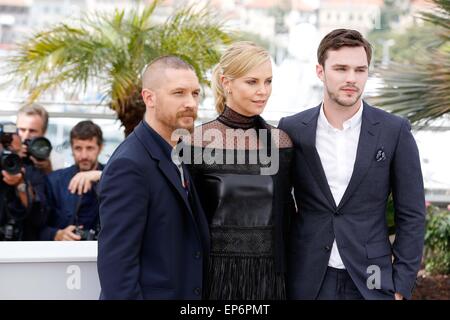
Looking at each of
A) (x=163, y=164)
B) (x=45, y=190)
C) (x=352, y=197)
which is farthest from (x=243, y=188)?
(x=45, y=190)

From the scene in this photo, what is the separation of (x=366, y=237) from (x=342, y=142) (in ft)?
1.31

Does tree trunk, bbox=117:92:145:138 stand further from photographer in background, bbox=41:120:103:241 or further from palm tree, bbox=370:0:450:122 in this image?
palm tree, bbox=370:0:450:122

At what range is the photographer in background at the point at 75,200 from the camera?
473cm

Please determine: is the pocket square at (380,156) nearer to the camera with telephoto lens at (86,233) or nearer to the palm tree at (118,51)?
the camera with telephoto lens at (86,233)

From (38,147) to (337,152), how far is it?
103 inches

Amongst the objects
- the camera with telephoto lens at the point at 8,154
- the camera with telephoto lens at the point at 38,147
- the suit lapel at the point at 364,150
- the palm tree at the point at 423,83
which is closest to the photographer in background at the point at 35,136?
the camera with telephoto lens at the point at 38,147

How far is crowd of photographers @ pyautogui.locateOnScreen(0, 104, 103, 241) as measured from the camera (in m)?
4.69

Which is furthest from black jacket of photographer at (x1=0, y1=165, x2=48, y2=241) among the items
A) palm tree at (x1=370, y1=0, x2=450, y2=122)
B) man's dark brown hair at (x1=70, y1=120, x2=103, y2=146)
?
palm tree at (x1=370, y1=0, x2=450, y2=122)

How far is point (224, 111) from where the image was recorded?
10.1 ft

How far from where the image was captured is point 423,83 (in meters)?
5.79

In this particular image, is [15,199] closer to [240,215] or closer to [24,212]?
[24,212]

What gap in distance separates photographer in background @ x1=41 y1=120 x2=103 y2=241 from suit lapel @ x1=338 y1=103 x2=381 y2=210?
2.11 m

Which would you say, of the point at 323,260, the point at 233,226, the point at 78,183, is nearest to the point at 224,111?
the point at 233,226
